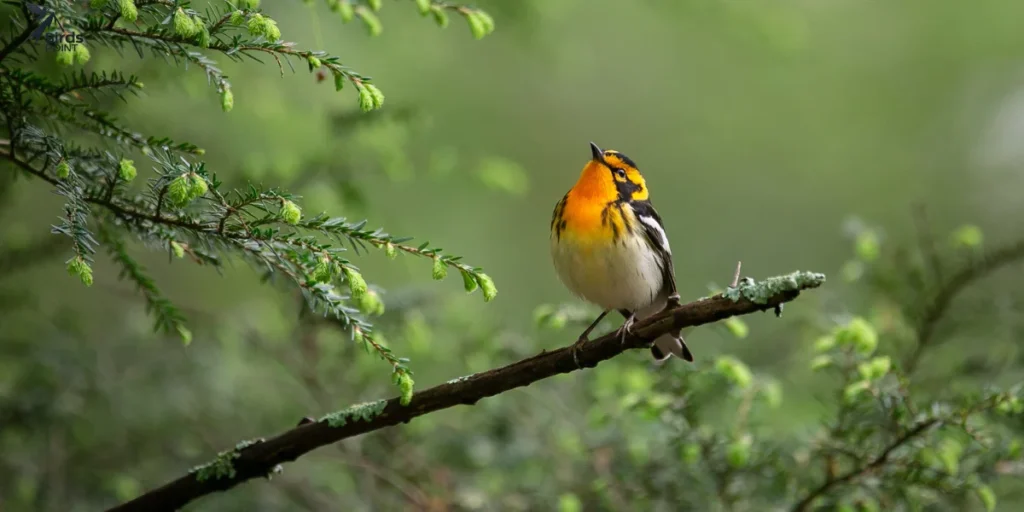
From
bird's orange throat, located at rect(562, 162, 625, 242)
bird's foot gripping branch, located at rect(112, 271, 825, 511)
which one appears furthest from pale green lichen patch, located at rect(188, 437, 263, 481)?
bird's orange throat, located at rect(562, 162, 625, 242)

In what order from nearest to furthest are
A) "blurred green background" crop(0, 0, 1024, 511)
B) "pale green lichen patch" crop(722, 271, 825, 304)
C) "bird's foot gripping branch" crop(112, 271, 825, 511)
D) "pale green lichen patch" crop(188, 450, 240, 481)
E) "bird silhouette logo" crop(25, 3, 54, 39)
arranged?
1. "bird silhouette logo" crop(25, 3, 54, 39)
2. "pale green lichen patch" crop(722, 271, 825, 304)
3. "bird's foot gripping branch" crop(112, 271, 825, 511)
4. "pale green lichen patch" crop(188, 450, 240, 481)
5. "blurred green background" crop(0, 0, 1024, 511)

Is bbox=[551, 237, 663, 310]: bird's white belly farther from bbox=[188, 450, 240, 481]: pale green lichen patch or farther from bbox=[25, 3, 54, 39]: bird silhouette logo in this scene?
bbox=[25, 3, 54, 39]: bird silhouette logo

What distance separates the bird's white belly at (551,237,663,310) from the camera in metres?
3.70

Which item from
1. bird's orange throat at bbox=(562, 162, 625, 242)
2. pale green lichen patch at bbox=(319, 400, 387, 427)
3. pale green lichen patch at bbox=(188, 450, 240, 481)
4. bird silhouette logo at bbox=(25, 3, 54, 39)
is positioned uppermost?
bird's orange throat at bbox=(562, 162, 625, 242)

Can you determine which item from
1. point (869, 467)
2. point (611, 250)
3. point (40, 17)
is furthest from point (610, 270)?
point (40, 17)

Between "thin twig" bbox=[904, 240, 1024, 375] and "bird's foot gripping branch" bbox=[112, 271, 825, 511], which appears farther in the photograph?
"thin twig" bbox=[904, 240, 1024, 375]

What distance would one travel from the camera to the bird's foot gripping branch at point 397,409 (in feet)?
7.79

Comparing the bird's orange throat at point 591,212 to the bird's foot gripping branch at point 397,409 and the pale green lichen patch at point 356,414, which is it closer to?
the bird's foot gripping branch at point 397,409

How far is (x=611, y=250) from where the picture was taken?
12.1 feet

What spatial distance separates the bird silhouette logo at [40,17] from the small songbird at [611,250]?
2.20 metres

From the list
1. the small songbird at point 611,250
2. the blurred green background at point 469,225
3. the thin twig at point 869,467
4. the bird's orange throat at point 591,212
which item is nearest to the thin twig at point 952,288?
the blurred green background at point 469,225

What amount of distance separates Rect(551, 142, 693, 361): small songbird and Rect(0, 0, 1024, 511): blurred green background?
0.94 ft

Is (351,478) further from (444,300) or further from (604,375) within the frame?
(604,375)

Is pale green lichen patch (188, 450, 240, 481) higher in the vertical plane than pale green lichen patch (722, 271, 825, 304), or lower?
lower
